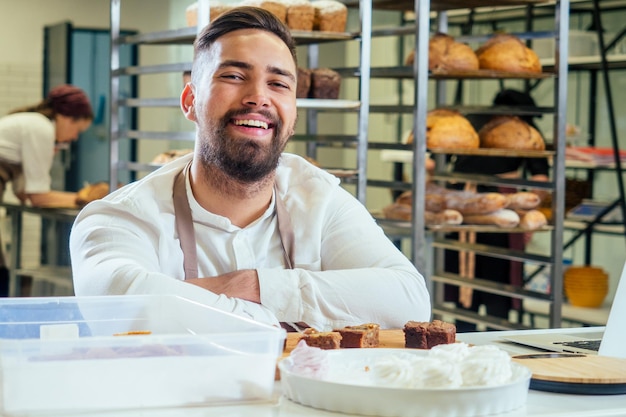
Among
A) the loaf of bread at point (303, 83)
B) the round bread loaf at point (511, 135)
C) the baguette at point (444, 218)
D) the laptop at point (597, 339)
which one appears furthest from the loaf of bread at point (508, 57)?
the laptop at point (597, 339)

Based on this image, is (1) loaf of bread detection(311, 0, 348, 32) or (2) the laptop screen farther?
(1) loaf of bread detection(311, 0, 348, 32)

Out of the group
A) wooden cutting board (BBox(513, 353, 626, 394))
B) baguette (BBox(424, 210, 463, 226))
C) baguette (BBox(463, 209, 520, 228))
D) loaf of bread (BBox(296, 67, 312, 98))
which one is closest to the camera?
wooden cutting board (BBox(513, 353, 626, 394))

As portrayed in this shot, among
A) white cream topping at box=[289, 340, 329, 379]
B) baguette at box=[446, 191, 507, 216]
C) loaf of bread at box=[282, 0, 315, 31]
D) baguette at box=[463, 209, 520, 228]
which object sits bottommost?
white cream topping at box=[289, 340, 329, 379]

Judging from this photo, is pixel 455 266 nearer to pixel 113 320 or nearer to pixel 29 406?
pixel 113 320

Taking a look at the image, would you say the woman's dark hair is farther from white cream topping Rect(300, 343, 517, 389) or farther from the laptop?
white cream topping Rect(300, 343, 517, 389)

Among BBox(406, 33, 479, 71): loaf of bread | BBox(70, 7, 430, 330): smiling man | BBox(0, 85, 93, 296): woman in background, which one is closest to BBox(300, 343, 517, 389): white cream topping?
BBox(70, 7, 430, 330): smiling man

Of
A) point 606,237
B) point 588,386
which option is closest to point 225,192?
point 588,386

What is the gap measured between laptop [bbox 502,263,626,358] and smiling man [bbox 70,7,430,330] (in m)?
0.37

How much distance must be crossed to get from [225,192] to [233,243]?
0.44 feet

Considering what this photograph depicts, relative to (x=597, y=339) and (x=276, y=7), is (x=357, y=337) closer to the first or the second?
(x=597, y=339)

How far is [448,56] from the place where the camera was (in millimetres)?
4465

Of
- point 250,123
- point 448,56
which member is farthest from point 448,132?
point 250,123

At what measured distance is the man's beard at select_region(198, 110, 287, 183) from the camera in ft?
7.97

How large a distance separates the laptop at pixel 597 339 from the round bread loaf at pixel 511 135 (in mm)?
2392
